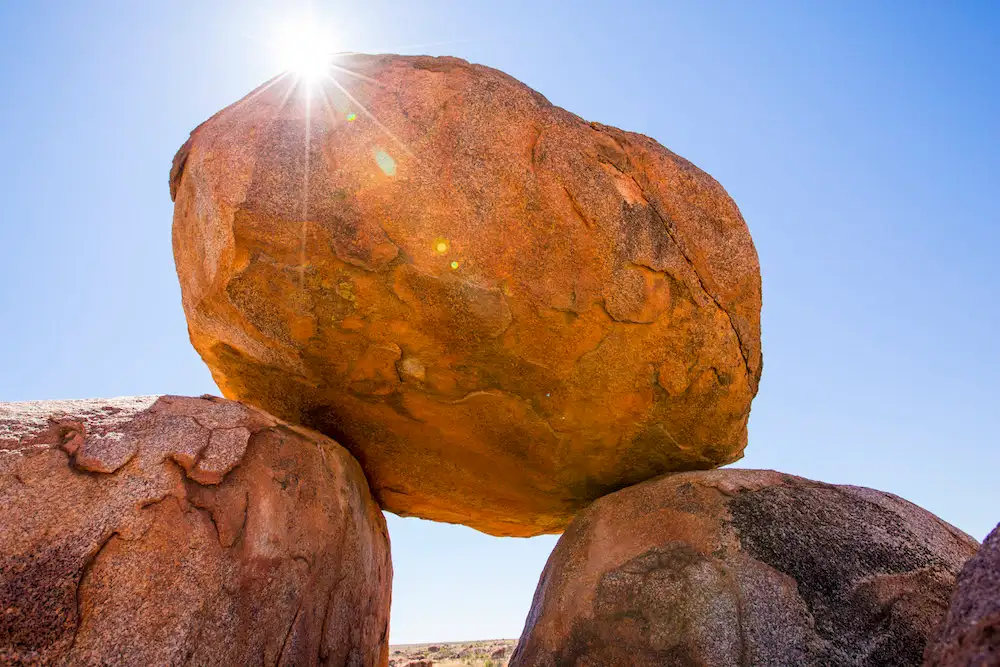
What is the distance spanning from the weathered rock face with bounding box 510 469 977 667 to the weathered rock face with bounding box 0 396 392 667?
3.45 ft

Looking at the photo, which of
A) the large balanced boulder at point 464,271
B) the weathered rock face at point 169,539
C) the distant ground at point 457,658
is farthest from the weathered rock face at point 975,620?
the distant ground at point 457,658

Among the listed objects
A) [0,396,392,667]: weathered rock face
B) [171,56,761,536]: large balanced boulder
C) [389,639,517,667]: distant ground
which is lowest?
[389,639,517,667]: distant ground

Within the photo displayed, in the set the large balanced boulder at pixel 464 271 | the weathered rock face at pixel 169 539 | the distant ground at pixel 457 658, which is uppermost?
the large balanced boulder at pixel 464 271

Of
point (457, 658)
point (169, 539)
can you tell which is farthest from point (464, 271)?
point (457, 658)

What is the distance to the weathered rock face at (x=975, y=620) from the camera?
1412 millimetres

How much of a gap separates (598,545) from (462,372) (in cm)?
102

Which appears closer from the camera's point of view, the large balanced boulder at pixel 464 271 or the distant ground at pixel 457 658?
the large balanced boulder at pixel 464 271

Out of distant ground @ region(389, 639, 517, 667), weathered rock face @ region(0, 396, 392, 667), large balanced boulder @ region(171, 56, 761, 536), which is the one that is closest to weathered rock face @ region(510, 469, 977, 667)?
large balanced boulder @ region(171, 56, 761, 536)

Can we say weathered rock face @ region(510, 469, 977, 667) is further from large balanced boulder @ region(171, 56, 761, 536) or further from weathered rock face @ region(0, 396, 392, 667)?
weathered rock face @ region(0, 396, 392, 667)

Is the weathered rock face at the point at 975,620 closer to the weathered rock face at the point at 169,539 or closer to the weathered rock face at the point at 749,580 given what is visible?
the weathered rock face at the point at 749,580

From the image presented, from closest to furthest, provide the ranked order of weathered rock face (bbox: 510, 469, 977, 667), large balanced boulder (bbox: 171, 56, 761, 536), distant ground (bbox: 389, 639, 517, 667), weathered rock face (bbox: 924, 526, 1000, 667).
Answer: weathered rock face (bbox: 924, 526, 1000, 667)
weathered rock face (bbox: 510, 469, 977, 667)
large balanced boulder (bbox: 171, 56, 761, 536)
distant ground (bbox: 389, 639, 517, 667)

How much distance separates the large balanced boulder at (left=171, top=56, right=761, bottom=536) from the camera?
2.92 meters

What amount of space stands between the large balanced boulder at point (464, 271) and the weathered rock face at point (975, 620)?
1717 millimetres

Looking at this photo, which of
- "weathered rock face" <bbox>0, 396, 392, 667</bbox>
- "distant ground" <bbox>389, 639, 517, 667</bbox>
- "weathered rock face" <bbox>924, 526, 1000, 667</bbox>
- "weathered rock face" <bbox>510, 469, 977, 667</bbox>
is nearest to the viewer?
"weathered rock face" <bbox>924, 526, 1000, 667</bbox>
